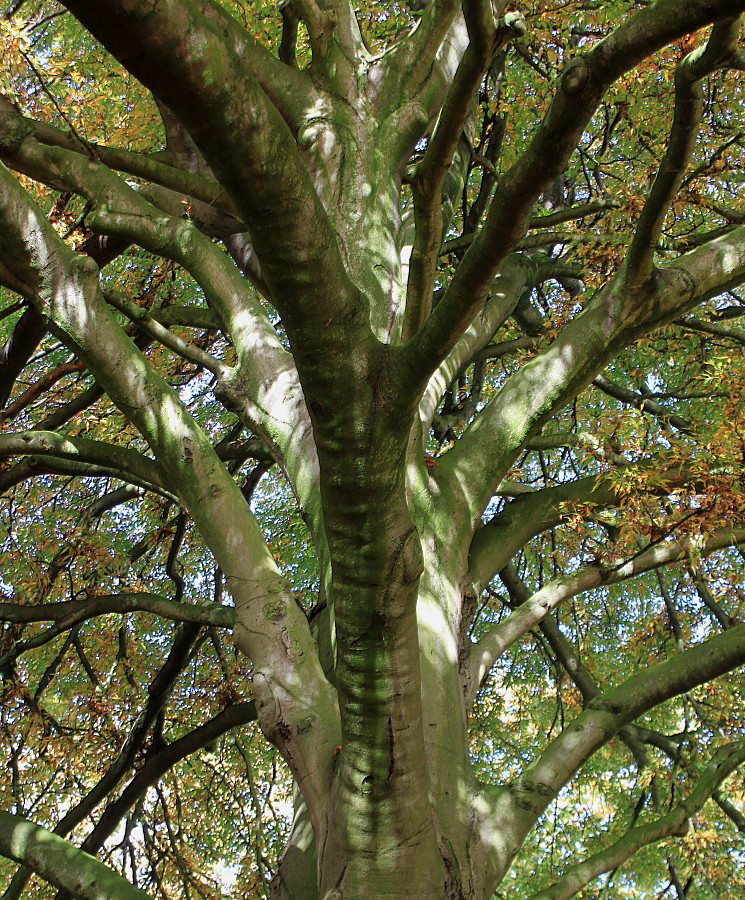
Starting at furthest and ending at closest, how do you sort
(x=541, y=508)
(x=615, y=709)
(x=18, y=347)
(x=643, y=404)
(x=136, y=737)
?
1. (x=643, y=404)
2. (x=136, y=737)
3. (x=18, y=347)
4. (x=541, y=508)
5. (x=615, y=709)

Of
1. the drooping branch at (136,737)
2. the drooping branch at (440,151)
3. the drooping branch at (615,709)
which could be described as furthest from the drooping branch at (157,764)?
the drooping branch at (440,151)

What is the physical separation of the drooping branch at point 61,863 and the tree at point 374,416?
1cm

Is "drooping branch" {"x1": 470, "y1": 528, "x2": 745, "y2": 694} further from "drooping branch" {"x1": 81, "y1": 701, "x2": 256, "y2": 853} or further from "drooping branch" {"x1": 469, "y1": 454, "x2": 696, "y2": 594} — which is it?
"drooping branch" {"x1": 81, "y1": 701, "x2": 256, "y2": 853}

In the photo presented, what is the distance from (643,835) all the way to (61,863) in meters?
2.53

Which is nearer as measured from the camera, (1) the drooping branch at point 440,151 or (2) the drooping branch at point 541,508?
(1) the drooping branch at point 440,151

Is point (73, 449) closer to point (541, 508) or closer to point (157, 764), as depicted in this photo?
point (157, 764)

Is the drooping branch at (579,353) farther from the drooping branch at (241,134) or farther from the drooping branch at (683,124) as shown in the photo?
the drooping branch at (241,134)

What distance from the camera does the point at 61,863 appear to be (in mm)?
3205

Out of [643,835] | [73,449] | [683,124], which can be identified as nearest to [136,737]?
[73,449]

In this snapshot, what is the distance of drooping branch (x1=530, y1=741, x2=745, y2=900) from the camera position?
3.47 metres

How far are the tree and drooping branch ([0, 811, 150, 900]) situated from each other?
1cm

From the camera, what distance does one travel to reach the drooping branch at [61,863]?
3045 mm

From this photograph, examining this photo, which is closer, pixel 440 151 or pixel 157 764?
pixel 440 151

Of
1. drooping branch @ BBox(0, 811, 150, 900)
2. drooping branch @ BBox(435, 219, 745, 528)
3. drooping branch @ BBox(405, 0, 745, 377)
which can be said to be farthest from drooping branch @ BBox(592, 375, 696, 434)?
drooping branch @ BBox(0, 811, 150, 900)
